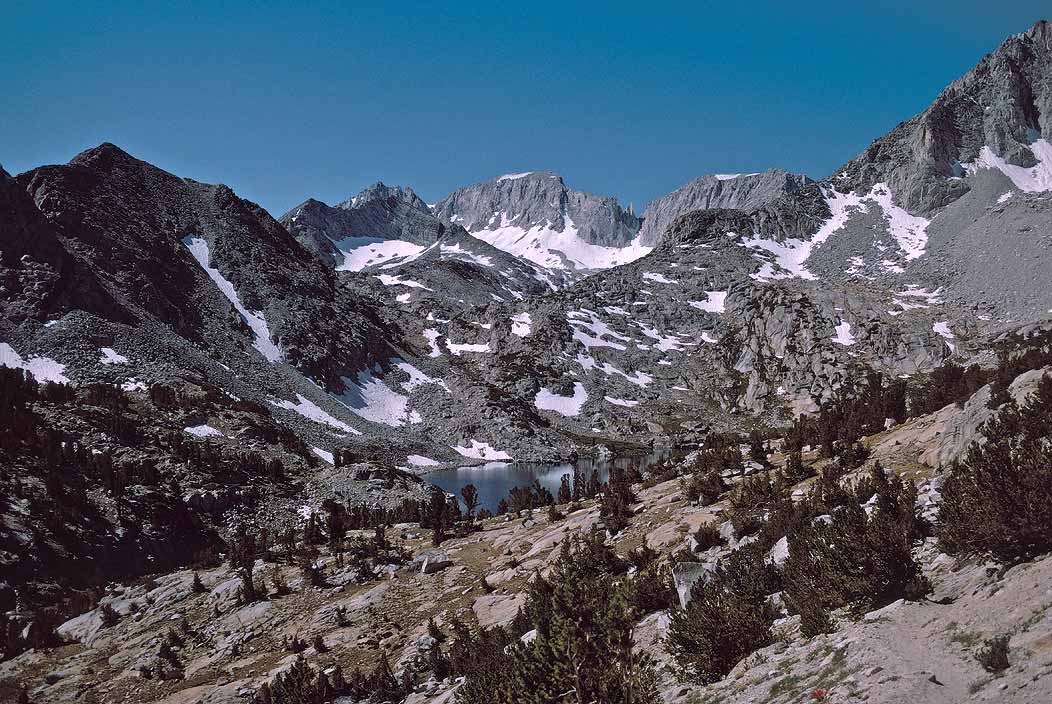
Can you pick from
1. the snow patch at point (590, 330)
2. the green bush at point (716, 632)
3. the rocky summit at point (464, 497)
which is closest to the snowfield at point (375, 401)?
the rocky summit at point (464, 497)

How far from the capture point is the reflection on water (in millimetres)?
68875

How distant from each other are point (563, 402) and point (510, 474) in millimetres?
38709

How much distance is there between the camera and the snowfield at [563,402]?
385ft

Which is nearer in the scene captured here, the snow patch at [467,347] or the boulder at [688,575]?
the boulder at [688,575]

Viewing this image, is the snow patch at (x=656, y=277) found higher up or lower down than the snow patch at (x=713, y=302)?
higher up

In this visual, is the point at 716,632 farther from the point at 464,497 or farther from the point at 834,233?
the point at 834,233

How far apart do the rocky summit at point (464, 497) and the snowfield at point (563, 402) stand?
550 mm

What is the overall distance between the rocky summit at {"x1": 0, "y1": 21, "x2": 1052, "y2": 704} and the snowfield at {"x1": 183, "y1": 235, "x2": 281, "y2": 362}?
26.0 inches

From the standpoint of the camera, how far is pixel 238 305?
9912 cm

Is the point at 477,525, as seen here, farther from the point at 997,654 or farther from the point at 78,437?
the point at 78,437

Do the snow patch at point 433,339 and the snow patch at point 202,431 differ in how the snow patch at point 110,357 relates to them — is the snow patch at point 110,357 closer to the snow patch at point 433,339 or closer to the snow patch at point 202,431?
the snow patch at point 202,431

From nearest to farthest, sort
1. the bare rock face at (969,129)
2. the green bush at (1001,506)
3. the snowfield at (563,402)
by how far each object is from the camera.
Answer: the green bush at (1001,506), the snowfield at (563,402), the bare rock face at (969,129)

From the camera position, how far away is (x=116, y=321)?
66.3 m

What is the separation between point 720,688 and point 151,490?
117ft
